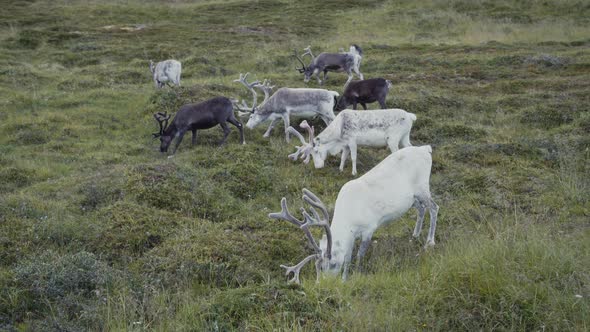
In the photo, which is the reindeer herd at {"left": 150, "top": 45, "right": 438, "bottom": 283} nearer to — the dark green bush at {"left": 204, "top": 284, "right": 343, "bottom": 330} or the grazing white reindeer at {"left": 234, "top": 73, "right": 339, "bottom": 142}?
the grazing white reindeer at {"left": 234, "top": 73, "right": 339, "bottom": 142}

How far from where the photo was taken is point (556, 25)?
108 ft

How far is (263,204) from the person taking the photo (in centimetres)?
986

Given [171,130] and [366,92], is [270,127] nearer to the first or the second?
[171,130]

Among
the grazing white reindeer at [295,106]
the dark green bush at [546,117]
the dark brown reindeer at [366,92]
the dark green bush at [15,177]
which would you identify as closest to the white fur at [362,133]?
the grazing white reindeer at [295,106]

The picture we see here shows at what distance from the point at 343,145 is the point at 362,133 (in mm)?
495

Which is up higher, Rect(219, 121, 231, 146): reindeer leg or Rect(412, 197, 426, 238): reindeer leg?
Rect(412, 197, 426, 238): reindeer leg

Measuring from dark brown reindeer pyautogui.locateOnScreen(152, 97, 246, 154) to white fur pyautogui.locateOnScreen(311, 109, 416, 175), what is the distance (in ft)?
9.09

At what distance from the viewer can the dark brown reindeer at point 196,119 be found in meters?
13.3

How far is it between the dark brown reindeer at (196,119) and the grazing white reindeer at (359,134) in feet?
8.99

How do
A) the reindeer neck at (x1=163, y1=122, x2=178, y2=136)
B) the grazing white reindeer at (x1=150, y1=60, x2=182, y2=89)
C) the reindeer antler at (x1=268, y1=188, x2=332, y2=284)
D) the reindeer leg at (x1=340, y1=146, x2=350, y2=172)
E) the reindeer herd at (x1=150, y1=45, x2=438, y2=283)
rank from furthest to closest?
1. the grazing white reindeer at (x1=150, y1=60, x2=182, y2=89)
2. the reindeer neck at (x1=163, y1=122, x2=178, y2=136)
3. the reindeer leg at (x1=340, y1=146, x2=350, y2=172)
4. the reindeer herd at (x1=150, y1=45, x2=438, y2=283)
5. the reindeer antler at (x1=268, y1=188, x2=332, y2=284)

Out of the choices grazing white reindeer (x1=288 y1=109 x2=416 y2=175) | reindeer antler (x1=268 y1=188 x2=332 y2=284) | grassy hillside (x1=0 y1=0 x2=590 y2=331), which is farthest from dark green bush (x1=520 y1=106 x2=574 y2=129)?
reindeer antler (x1=268 y1=188 x2=332 y2=284)

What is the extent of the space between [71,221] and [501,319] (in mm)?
6430

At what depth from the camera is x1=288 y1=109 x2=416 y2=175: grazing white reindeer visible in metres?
11.5

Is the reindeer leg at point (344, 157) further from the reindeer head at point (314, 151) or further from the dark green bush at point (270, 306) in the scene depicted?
the dark green bush at point (270, 306)
